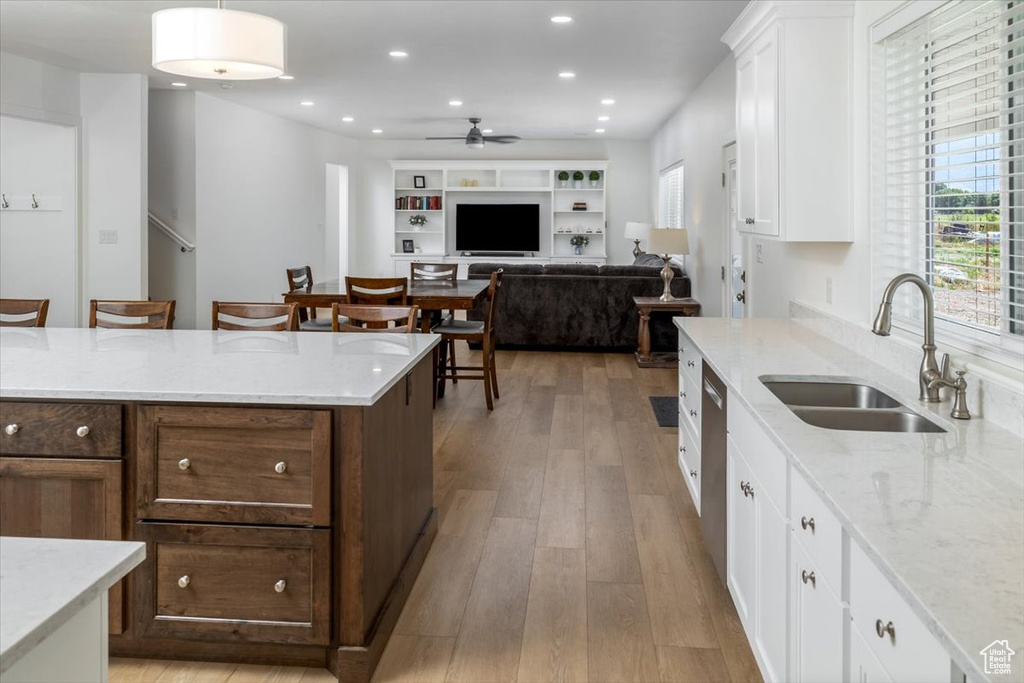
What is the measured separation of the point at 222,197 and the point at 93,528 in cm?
714

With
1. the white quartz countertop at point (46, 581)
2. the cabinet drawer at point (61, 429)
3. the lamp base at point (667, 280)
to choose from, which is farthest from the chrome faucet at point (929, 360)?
the lamp base at point (667, 280)

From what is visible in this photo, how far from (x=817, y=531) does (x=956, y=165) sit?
1.41 metres

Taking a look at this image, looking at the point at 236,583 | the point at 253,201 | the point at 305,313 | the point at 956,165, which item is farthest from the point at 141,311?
the point at 253,201

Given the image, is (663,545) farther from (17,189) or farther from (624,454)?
(17,189)

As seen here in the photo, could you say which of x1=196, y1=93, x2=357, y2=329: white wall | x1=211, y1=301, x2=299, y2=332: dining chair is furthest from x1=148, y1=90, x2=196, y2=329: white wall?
x1=211, y1=301, x2=299, y2=332: dining chair

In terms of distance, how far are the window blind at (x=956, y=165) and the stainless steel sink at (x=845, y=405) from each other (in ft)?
0.98

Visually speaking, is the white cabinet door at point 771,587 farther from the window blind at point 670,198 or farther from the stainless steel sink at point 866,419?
the window blind at point 670,198

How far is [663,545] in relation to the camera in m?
3.29

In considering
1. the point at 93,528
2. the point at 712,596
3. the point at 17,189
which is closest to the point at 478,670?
the point at 712,596

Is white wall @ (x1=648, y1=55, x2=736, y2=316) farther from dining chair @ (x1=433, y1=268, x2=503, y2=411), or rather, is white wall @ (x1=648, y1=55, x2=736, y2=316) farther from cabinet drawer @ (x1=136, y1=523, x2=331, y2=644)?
cabinet drawer @ (x1=136, y1=523, x2=331, y2=644)

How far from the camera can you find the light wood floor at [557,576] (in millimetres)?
2350

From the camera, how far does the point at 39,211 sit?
24.6 ft

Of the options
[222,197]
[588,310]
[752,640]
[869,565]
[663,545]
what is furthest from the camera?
[222,197]

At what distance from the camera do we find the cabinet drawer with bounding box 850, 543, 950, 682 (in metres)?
1.07
